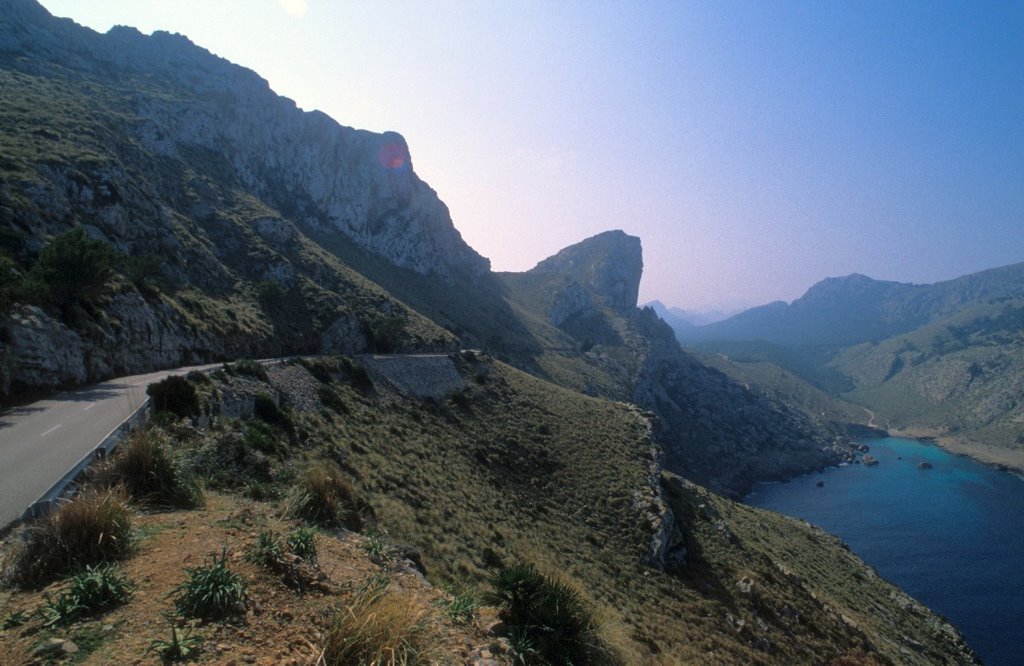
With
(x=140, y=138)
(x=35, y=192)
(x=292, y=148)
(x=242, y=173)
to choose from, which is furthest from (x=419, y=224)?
(x=35, y=192)

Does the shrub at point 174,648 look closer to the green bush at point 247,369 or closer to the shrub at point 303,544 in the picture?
the shrub at point 303,544

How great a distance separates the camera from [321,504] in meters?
10.3

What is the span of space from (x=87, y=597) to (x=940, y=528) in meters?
113

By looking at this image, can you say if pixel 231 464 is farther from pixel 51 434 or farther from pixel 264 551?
pixel 264 551

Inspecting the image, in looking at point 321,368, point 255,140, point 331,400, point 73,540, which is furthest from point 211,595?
point 255,140

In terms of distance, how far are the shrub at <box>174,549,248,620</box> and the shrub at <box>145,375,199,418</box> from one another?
42.1 feet

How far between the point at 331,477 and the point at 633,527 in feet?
78.6

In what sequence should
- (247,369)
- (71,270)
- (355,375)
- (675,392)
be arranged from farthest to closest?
1. (675,392)
2. (355,375)
3. (247,369)
4. (71,270)

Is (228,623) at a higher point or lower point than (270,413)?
higher

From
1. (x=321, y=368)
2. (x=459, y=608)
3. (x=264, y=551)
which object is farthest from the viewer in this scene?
(x=321, y=368)

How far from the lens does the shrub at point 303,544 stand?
7094 mm

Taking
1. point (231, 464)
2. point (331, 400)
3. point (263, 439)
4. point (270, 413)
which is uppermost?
point (231, 464)

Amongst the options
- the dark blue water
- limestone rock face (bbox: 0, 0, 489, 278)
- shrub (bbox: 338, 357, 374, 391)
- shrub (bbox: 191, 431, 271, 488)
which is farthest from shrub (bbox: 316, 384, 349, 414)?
the dark blue water

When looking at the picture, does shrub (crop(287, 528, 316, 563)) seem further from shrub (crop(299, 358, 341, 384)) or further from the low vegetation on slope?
shrub (crop(299, 358, 341, 384))
